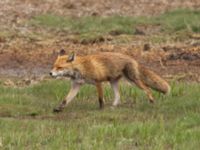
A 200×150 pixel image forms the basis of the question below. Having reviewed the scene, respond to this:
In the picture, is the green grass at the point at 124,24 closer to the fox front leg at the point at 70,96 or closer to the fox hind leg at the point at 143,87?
the fox hind leg at the point at 143,87

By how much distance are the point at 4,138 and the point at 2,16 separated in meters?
16.0

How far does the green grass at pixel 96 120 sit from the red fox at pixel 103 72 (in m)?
0.25

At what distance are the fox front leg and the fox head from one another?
0.67 ft

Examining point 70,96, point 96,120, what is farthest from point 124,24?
point 96,120

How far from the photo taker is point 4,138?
10648 millimetres

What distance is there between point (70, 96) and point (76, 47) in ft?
25.2

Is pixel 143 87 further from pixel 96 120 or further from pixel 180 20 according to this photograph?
pixel 180 20

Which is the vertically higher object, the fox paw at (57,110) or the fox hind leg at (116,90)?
the fox hind leg at (116,90)

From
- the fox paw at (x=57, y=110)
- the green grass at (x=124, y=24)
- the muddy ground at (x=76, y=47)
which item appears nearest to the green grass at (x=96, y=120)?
the fox paw at (x=57, y=110)

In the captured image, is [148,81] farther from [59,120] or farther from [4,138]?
[4,138]

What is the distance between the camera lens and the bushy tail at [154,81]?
14047 millimetres

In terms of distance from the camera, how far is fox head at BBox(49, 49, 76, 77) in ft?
44.4

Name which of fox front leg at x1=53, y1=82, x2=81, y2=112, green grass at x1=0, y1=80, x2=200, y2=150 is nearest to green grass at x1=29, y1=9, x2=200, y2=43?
green grass at x1=0, y1=80, x2=200, y2=150

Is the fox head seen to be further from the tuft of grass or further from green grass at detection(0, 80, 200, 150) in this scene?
the tuft of grass
